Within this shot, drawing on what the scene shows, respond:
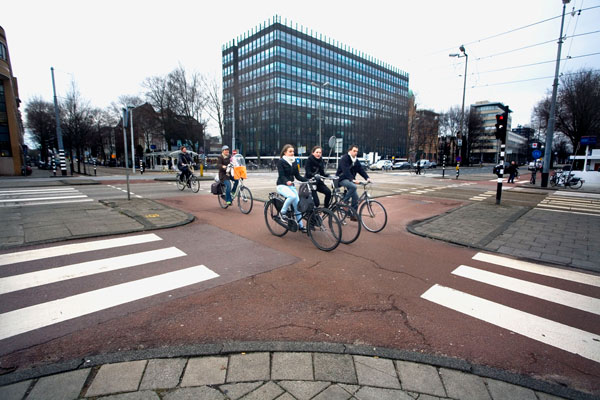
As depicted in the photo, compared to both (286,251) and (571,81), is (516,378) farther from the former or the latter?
(571,81)

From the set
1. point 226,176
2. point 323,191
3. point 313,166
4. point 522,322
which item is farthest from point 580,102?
point 522,322

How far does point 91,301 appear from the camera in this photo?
127 inches

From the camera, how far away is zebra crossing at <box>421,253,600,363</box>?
8.93 feet

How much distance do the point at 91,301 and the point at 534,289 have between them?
536cm

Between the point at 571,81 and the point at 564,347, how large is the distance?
44127 millimetres

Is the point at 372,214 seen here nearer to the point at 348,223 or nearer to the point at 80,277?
the point at 348,223

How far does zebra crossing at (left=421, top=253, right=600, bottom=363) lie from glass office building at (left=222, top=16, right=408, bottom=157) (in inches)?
2043

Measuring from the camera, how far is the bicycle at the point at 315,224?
5070 mm

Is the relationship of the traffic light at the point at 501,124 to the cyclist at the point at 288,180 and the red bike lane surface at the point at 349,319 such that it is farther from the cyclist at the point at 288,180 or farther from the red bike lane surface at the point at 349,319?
the cyclist at the point at 288,180

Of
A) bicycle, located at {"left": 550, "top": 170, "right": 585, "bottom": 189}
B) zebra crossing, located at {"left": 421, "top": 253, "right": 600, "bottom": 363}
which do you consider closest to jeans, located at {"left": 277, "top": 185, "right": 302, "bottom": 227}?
zebra crossing, located at {"left": 421, "top": 253, "right": 600, "bottom": 363}

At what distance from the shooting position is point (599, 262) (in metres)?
4.81

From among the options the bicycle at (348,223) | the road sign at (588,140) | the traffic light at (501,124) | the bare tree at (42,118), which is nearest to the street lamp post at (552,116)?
the road sign at (588,140)

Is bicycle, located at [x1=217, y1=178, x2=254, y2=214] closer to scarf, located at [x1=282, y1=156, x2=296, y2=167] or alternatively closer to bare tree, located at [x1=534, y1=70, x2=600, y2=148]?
scarf, located at [x1=282, y1=156, x2=296, y2=167]

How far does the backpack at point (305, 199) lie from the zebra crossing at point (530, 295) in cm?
249
